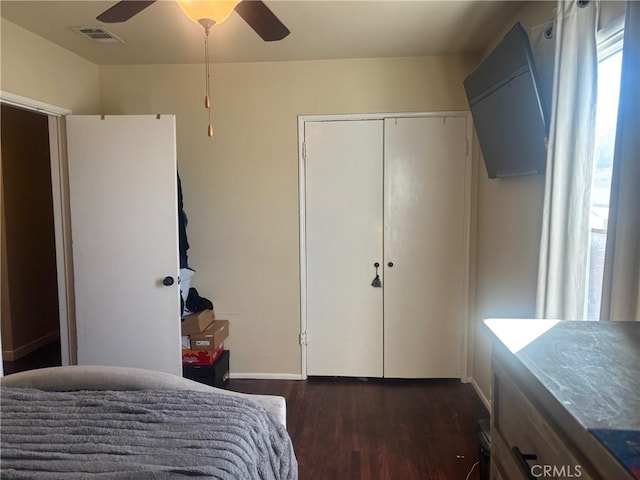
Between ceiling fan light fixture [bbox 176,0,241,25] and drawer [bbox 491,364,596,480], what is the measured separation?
1514 millimetres

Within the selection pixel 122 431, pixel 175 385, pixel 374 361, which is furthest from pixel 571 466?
pixel 374 361

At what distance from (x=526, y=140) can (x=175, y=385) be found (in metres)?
1.92

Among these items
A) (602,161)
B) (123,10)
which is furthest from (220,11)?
(602,161)

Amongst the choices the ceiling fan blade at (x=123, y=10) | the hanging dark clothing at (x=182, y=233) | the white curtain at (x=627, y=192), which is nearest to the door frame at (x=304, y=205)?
the hanging dark clothing at (x=182, y=233)

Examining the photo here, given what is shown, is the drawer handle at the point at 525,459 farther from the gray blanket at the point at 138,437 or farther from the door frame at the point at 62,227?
the door frame at the point at 62,227

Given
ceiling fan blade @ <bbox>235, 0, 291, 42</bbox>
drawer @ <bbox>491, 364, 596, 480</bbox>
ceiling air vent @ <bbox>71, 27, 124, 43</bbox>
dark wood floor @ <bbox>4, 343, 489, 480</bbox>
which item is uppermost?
ceiling air vent @ <bbox>71, 27, 124, 43</bbox>

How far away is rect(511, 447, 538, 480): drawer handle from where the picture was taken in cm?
86

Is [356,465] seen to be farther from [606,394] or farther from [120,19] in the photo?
[120,19]

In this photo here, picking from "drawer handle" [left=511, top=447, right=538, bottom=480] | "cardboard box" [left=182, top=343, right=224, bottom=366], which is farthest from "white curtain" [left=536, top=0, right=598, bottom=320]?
"cardboard box" [left=182, top=343, right=224, bottom=366]

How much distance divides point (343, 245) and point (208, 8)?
1984mm

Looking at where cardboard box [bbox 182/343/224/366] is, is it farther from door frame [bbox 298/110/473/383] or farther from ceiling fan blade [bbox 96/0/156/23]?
ceiling fan blade [bbox 96/0/156/23]

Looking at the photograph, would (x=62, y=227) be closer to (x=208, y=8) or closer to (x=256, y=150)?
(x=256, y=150)

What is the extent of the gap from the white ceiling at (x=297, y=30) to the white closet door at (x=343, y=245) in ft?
1.85

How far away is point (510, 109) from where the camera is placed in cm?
206
